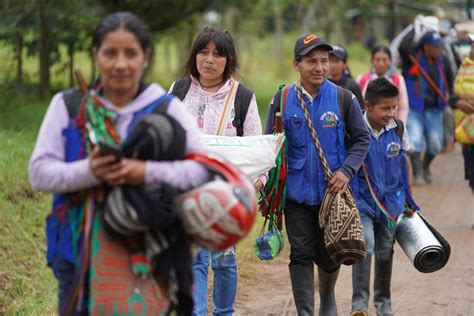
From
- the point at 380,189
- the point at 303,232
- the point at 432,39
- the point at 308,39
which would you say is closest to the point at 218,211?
the point at 303,232

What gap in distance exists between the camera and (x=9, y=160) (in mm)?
10016

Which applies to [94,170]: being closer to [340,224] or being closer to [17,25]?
[340,224]

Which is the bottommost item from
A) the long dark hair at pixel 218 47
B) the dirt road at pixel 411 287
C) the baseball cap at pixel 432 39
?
the dirt road at pixel 411 287

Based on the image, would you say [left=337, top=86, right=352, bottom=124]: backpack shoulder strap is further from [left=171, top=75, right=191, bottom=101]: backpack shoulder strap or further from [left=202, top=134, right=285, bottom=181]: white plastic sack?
[left=171, top=75, right=191, bottom=101]: backpack shoulder strap

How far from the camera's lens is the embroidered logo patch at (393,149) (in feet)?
22.7

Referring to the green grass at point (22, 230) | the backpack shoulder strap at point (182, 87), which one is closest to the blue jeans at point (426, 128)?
the green grass at point (22, 230)

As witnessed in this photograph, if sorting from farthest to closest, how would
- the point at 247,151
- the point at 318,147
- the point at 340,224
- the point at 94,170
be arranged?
the point at 318,147 < the point at 340,224 < the point at 247,151 < the point at 94,170

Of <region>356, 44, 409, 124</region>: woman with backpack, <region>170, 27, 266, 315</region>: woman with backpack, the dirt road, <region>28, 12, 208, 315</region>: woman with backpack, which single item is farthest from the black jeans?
<region>356, 44, 409, 124</region>: woman with backpack

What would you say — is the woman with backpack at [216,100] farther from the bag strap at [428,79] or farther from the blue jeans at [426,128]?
the blue jeans at [426,128]

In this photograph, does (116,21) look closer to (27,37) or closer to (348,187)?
(348,187)

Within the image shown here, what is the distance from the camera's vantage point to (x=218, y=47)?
20.6 feet

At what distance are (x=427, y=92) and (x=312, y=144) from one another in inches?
295

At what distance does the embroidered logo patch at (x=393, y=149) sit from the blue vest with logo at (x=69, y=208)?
119 inches

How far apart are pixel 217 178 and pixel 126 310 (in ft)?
2.05
